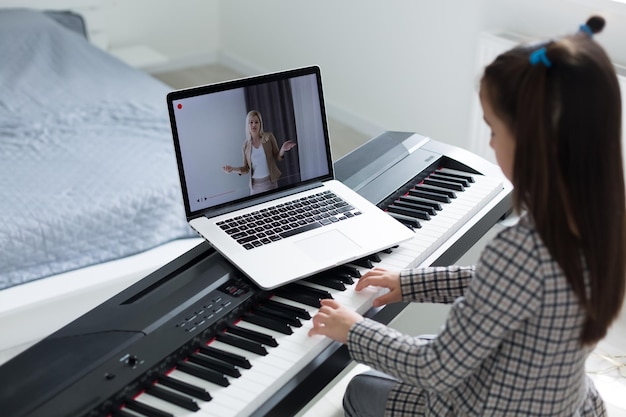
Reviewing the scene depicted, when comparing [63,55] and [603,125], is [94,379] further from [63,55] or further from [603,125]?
[63,55]

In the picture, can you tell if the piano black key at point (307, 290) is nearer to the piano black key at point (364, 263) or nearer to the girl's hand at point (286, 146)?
the piano black key at point (364, 263)

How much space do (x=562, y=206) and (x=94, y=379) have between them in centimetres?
69

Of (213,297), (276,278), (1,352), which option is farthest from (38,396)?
(1,352)

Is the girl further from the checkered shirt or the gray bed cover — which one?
the gray bed cover

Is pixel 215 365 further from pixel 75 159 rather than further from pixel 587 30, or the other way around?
pixel 75 159

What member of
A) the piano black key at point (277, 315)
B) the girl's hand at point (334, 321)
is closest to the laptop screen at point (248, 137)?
the piano black key at point (277, 315)

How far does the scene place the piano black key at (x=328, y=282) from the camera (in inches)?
53.9

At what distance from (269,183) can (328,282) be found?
0.27 m

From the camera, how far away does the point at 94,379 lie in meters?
1.10

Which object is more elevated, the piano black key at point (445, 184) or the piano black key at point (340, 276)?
the piano black key at point (445, 184)

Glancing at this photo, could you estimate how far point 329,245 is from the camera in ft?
4.71

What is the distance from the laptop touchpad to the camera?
1.41 m

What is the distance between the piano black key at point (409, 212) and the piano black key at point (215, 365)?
602 millimetres

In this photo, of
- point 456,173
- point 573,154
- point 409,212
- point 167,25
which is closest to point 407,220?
point 409,212
